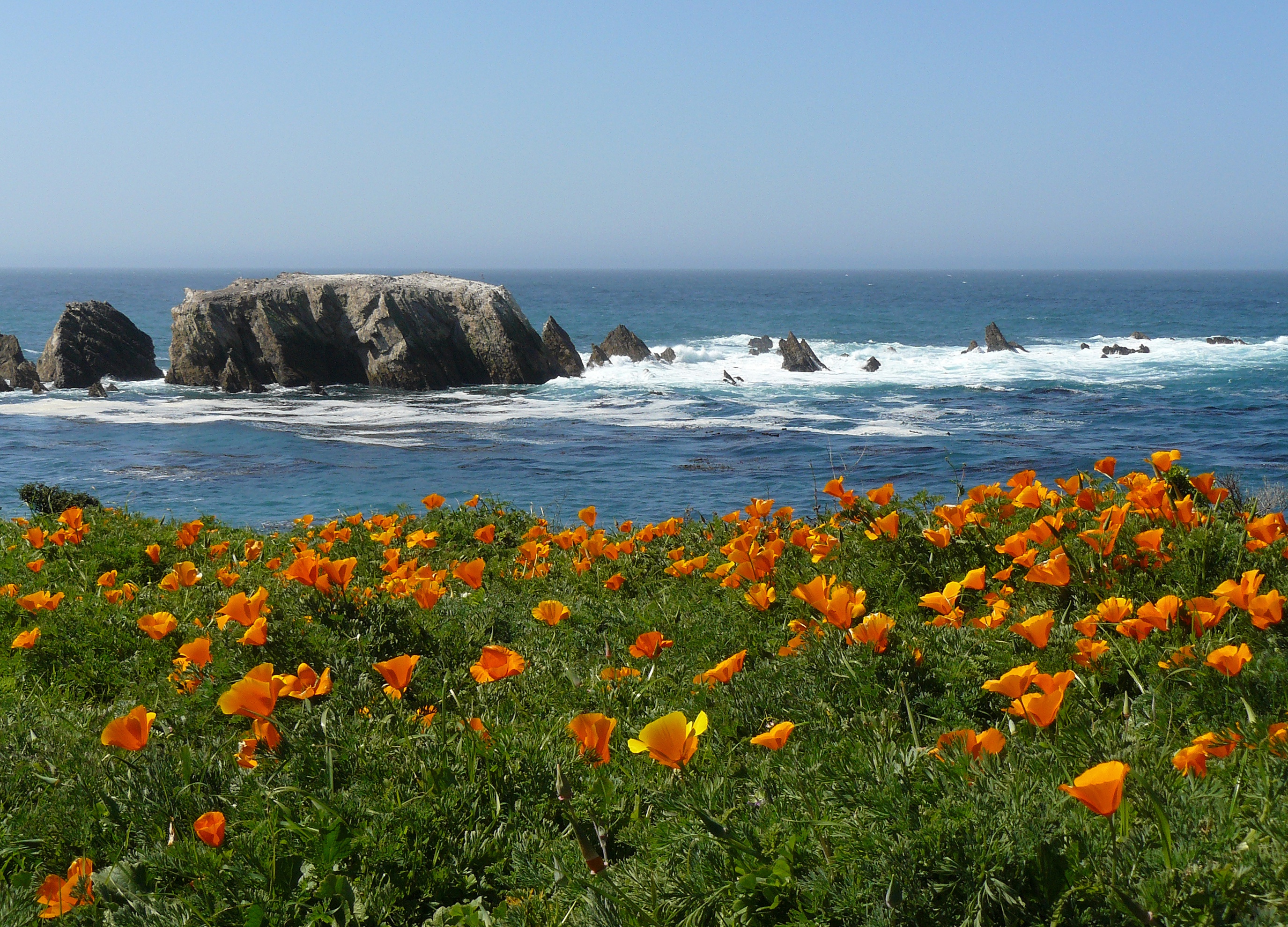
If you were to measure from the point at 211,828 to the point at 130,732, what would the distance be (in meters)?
0.38

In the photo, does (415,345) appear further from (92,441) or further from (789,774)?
(789,774)

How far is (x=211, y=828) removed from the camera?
6.00 ft

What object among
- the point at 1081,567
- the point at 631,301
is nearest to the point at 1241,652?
the point at 1081,567

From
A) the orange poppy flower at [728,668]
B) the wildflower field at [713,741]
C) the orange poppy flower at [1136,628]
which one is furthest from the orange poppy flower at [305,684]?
the orange poppy flower at [1136,628]

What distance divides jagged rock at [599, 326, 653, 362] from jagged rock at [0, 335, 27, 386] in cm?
2120

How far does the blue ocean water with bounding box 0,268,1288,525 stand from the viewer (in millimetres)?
16828

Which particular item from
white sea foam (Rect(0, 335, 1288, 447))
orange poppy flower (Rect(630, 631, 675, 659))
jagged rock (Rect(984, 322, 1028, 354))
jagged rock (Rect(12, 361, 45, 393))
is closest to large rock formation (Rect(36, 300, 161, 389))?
jagged rock (Rect(12, 361, 45, 393))

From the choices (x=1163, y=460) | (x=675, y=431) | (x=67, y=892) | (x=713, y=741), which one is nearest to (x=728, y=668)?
(x=713, y=741)

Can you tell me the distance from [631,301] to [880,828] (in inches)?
3725

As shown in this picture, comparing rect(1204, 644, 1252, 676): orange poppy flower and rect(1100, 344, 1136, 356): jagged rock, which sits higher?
rect(1100, 344, 1136, 356): jagged rock

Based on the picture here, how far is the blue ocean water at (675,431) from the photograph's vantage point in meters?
16.8

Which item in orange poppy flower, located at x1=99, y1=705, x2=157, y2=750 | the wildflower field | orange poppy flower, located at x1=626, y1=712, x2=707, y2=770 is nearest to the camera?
the wildflower field

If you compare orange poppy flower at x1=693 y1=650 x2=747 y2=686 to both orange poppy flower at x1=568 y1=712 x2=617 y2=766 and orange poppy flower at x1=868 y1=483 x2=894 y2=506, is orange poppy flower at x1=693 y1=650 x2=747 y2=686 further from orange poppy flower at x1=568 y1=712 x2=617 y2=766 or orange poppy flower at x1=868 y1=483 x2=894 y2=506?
orange poppy flower at x1=868 y1=483 x2=894 y2=506

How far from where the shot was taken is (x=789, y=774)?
1.93 metres
